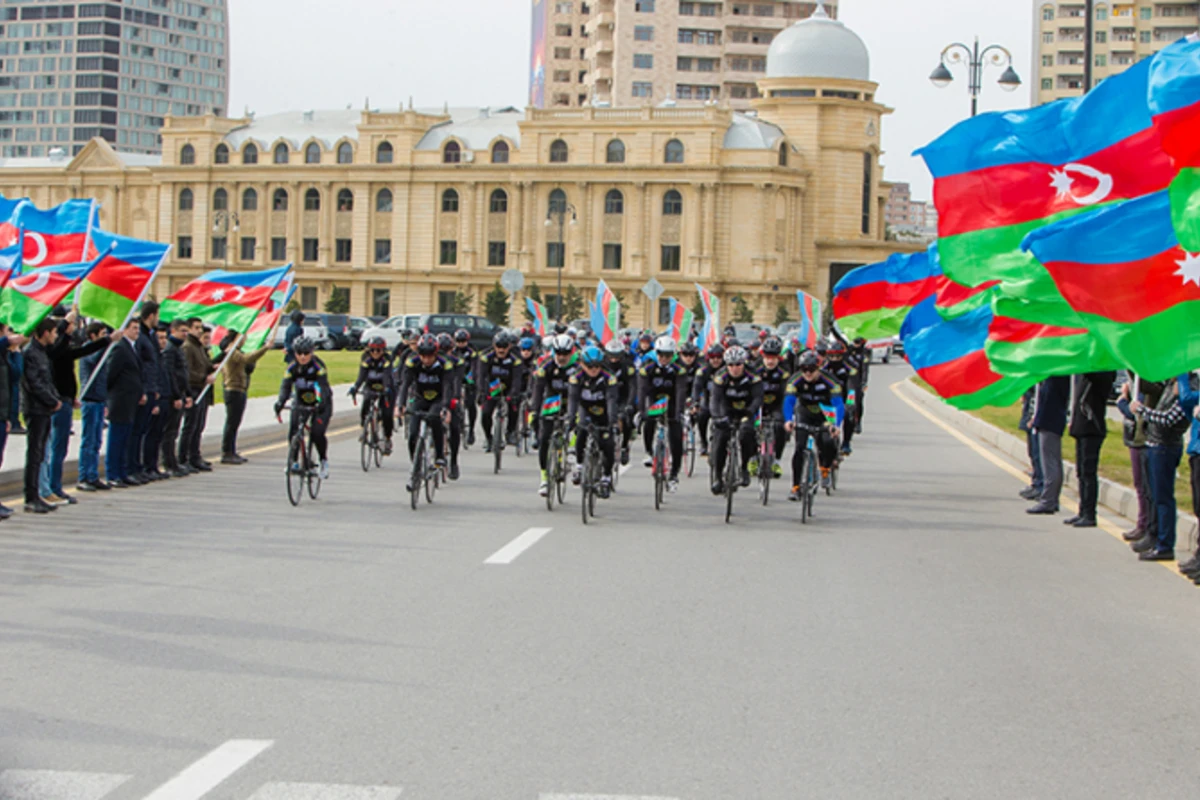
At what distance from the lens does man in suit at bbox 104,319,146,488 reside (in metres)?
15.9

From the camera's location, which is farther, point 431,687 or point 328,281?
point 328,281

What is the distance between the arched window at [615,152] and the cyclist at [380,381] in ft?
259

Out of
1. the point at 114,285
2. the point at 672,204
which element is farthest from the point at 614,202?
the point at 114,285

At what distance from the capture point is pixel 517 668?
24.3ft

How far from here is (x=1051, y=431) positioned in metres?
15.6

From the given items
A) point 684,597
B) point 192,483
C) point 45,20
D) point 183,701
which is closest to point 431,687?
point 183,701

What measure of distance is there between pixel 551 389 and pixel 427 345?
1427 mm

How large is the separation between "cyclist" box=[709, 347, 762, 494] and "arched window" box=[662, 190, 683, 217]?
8194 centimetres

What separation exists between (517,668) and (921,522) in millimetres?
8016

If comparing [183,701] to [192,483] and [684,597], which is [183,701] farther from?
[192,483]

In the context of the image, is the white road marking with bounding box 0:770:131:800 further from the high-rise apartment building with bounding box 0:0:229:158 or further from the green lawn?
the high-rise apartment building with bounding box 0:0:229:158

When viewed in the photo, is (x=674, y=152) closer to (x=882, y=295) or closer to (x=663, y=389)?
(x=882, y=295)

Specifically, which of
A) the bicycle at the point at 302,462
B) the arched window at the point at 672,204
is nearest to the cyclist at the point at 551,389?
the bicycle at the point at 302,462

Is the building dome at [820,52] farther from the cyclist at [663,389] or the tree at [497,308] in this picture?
the cyclist at [663,389]
